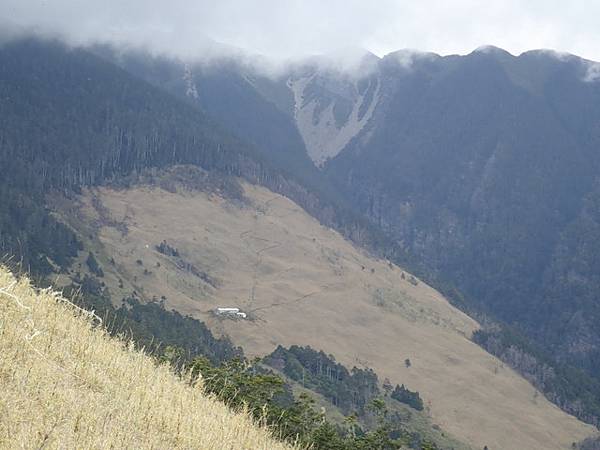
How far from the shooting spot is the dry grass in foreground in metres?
5.02

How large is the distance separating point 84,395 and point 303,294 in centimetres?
10236

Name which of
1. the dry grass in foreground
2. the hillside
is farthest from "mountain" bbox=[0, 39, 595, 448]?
the dry grass in foreground

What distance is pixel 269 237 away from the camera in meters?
126

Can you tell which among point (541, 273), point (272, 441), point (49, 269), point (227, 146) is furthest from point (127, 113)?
point (272, 441)

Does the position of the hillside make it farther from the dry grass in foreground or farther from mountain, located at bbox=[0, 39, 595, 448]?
the dry grass in foreground

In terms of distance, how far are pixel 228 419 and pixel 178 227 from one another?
111m

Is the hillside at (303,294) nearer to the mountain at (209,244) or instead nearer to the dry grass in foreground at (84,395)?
the mountain at (209,244)

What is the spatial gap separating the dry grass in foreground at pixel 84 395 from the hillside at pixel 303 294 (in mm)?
75629

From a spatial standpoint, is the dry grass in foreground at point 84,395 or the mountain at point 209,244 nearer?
the dry grass in foreground at point 84,395

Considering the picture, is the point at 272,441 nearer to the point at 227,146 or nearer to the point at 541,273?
the point at 227,146

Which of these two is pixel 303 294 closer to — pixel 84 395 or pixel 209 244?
pixel 209 244

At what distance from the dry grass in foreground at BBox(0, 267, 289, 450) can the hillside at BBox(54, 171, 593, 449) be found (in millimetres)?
75629

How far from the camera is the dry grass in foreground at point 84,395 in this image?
197 inches

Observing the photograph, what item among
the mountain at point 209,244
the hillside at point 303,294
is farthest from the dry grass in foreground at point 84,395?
the hillside at point 303,294
